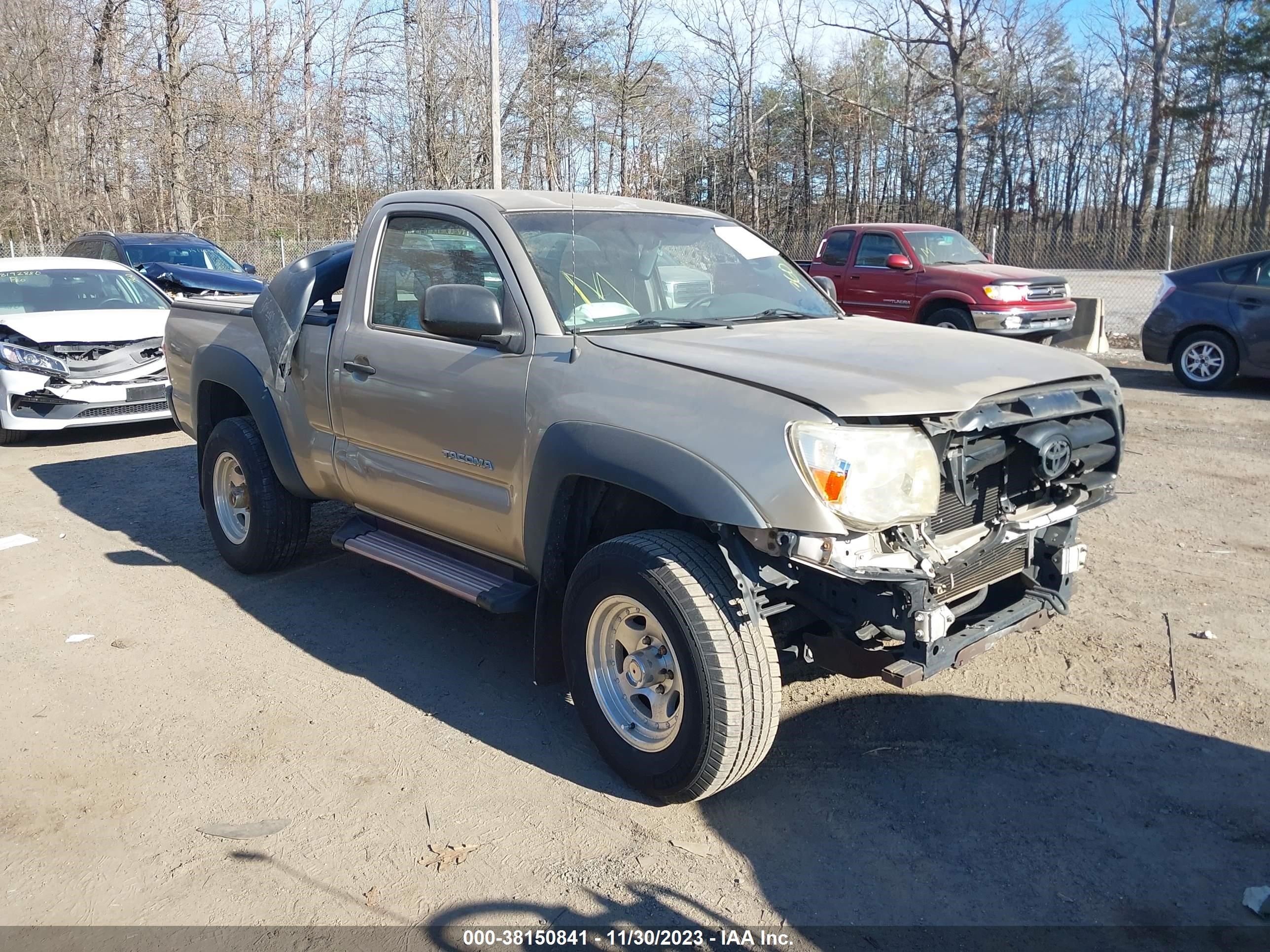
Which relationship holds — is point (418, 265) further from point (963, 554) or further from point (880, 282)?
point (880, 282)

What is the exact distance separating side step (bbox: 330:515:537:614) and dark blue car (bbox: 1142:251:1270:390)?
31.7 ft

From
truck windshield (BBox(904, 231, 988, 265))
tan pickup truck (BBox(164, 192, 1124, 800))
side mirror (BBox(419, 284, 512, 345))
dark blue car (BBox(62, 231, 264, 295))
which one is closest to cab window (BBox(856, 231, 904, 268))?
truck windshield (BBox(904, 231, 988, 265))

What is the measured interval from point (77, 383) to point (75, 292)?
1.57 meters

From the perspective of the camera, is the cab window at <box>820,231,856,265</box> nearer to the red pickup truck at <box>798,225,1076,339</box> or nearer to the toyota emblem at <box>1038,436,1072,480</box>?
the red pickup truck at <box>798,225,1076,339</box>

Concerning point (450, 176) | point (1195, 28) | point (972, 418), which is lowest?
point (972, 418)

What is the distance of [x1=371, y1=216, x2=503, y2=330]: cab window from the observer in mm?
4422

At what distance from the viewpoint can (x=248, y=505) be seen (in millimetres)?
5727

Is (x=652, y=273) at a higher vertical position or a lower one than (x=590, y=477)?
higher

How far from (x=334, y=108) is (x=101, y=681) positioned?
112 feet

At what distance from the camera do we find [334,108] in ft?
115

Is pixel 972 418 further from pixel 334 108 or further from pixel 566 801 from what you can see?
pixel 334 108

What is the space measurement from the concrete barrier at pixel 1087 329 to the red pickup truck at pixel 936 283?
1148 millimetres

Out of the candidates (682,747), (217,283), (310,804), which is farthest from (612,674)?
→ (217,283)

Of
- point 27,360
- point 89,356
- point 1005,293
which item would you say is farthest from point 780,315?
point 1005,293
